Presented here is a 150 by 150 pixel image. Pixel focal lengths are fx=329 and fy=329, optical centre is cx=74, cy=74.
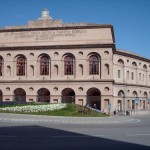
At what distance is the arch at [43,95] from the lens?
2155 inches

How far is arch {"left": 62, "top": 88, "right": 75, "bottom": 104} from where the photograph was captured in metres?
53.4

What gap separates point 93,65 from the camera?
53.1 metres

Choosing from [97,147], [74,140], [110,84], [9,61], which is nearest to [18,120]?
[74,140]

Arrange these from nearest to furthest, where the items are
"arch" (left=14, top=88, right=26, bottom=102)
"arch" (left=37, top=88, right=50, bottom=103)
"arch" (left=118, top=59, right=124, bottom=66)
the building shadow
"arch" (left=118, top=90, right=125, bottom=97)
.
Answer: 1. the building shadow
2. "arch" (left=37, top=88, right=50, bottom=103)
3. "arch" (left=14, top=88, right=26, bottom=102)
4. "arch" (left=118, top=90, right=125, bottom=97)
5. "arch" (left=118, top=59, right=124, bottom=66)

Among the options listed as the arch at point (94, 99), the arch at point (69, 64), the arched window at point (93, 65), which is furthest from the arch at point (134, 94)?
the arch at point (69, 64)

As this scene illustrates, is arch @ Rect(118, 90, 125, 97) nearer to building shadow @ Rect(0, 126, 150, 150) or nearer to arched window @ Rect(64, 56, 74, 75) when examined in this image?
arched window @ Rect(64, 56, 74, 75)

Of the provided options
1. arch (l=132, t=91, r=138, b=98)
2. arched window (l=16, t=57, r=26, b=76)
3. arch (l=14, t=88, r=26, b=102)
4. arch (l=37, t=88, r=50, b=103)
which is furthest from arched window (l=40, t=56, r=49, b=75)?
arch (l=132, t=91, r=138, b=98)

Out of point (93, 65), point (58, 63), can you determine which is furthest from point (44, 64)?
point (93, 65)

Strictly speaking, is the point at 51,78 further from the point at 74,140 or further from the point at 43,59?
the point at 74,140

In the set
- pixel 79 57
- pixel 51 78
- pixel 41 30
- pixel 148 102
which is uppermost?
Result: pixel 41 30

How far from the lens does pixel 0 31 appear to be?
5697cm

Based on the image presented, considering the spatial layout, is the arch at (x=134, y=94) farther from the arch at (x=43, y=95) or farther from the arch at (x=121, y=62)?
the arch at (x=43, y=95)

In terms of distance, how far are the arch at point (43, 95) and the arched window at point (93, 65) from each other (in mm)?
8150

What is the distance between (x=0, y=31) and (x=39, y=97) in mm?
13390
